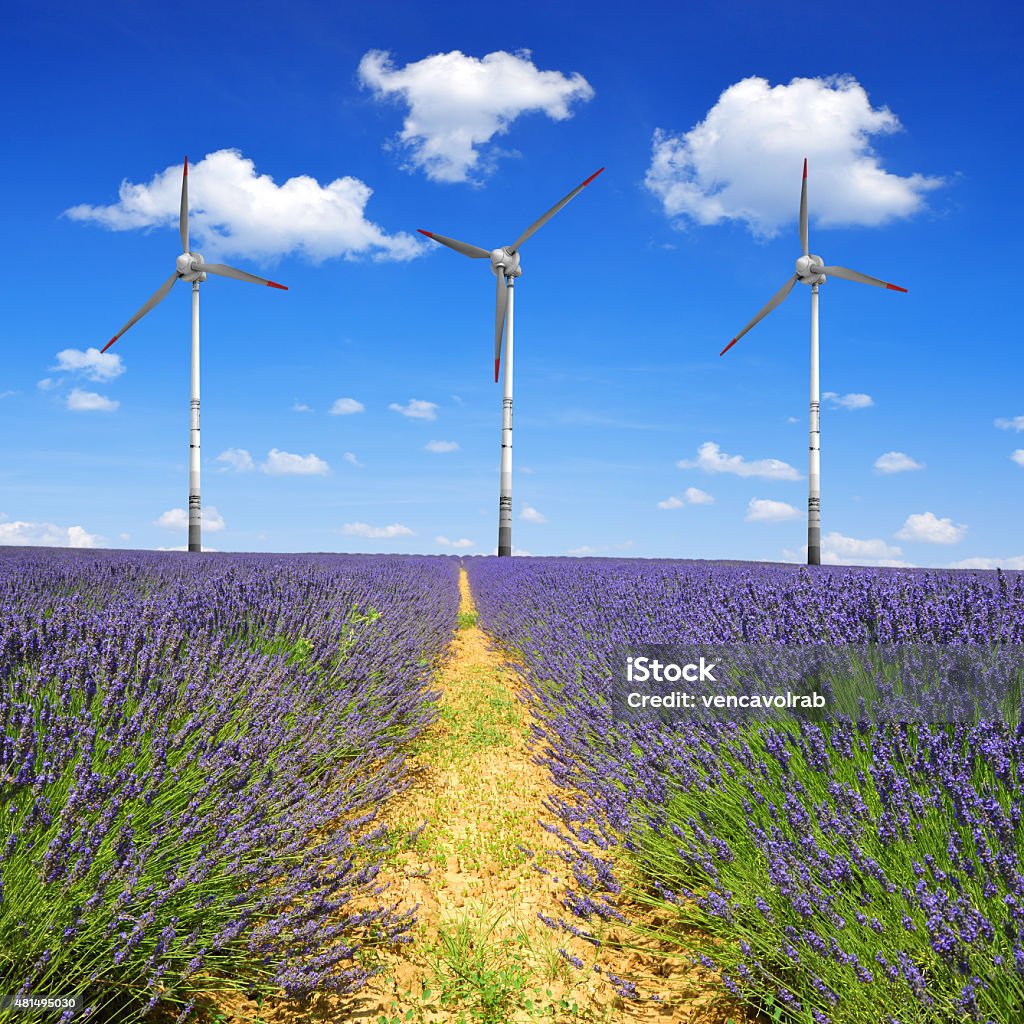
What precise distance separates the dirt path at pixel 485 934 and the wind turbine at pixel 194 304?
19.8m

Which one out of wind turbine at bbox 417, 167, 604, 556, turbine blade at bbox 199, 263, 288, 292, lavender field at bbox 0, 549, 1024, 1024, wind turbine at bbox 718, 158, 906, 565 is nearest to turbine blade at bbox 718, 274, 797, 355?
wind turbine at bbox 718, 158, 906, 565

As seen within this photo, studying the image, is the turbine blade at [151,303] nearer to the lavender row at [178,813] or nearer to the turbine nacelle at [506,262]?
the turbine nacelle at [506,262]

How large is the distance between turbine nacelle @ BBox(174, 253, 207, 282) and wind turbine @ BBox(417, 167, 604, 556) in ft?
25.3

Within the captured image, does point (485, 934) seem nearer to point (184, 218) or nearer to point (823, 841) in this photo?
point (823, 841)

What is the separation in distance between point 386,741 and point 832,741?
2732 mm

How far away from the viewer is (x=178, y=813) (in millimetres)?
2371

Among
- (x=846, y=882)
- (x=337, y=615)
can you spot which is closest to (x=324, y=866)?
(x=846, y=882)

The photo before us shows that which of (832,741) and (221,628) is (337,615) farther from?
(832,741)

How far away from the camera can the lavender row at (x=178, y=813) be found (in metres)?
1.80

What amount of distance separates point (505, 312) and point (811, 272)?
8260 mm

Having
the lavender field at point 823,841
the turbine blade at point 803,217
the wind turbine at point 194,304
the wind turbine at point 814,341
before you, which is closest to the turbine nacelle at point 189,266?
the wind turbine at point 194,304

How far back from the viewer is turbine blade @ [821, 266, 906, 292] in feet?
64.0

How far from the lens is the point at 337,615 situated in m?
5.59

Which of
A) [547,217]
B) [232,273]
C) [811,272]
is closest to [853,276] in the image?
[811,272]
